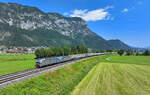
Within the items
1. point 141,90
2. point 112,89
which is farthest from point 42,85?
point 141,90

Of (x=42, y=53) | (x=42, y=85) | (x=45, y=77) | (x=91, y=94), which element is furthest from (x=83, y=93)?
(x=42, y=53)

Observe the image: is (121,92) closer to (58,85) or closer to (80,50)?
(58,85)

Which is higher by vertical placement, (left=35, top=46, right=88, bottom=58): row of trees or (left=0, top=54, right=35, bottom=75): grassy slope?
(left=35, top=46, right=88, bottom=58): row of trees

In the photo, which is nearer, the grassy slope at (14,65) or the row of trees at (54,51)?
the grassy slope at (14,65)

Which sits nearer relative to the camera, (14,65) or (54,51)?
(14,65)

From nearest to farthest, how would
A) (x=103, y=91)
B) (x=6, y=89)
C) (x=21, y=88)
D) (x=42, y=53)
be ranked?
(x=6, y=89), (x=21, y=88), (x=103, y=91), (x=42, y=53)

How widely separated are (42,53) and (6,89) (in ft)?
303

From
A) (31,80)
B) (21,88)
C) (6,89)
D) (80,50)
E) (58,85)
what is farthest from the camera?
(80,50)

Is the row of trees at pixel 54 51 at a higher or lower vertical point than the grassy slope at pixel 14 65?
higher

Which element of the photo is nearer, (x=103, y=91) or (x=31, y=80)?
(x=103, y=91)

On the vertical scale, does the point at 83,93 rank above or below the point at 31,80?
below

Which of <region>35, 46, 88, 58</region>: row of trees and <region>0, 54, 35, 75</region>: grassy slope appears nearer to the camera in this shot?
<region>0, 54, 35, 75</region>: grassy slope

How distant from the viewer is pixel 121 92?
61.8ft

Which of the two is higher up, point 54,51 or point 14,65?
point 54,51
